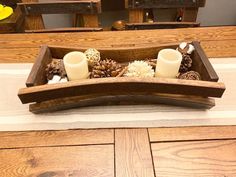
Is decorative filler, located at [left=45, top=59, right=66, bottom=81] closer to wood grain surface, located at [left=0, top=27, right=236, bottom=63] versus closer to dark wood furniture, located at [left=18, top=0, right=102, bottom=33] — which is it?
wood grain surface, located at [left=0, top=27, right=236, bottom=63]

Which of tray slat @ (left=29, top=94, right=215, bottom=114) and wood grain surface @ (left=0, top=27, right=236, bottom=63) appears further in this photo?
wood grain surface @ (left=0, top=27, right=236, bottom=63)

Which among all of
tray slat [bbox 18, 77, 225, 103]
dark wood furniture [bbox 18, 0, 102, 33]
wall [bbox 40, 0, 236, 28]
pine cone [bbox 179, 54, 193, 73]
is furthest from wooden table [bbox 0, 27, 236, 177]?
wall [bbox 40, 0, 236, 28]

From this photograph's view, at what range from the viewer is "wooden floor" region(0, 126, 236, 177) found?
608mm

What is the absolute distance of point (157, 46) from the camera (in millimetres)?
847

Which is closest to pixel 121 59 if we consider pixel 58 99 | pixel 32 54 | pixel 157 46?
pixel 157 46

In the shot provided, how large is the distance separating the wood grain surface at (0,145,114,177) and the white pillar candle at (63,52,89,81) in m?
0.22

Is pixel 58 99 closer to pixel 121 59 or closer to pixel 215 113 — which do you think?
pixel 121 59

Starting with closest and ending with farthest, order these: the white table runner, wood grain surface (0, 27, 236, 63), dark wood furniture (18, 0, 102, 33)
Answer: the white table runner, wood grain surface (0, 27, 236, 63), dark wood furniture (18, 0, 102, 33)

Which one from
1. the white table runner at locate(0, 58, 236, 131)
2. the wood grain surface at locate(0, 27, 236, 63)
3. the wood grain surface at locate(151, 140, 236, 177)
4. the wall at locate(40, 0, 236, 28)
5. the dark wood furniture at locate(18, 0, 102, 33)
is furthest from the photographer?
the wall at locate(40, 0, 236, 28)

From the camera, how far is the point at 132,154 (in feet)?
2.12

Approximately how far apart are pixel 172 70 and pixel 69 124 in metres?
0.35

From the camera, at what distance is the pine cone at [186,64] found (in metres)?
0.80

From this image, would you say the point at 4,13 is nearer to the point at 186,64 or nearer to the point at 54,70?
the point at 54,70

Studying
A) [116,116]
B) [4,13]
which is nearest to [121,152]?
[116,116]
